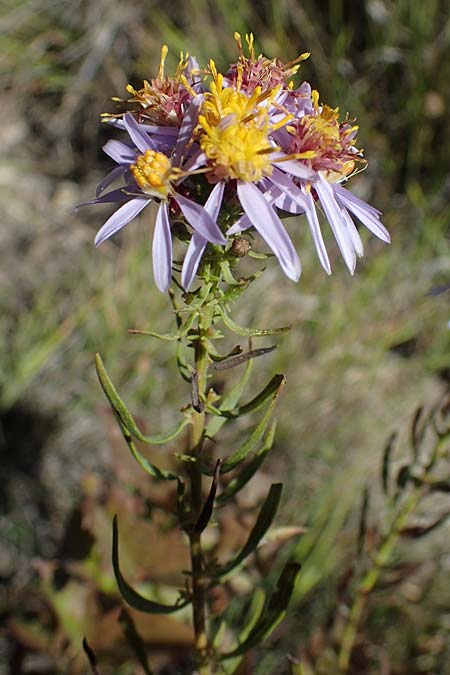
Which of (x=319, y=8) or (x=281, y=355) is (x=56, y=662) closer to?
(x=281, y=355)

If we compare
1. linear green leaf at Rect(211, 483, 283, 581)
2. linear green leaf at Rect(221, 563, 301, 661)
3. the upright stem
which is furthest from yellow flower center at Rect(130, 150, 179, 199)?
linear green leaf at Rect(221, 563, 301, 661)

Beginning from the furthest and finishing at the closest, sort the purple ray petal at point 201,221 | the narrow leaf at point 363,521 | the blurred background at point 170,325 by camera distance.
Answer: the blurred background at point 170,325 → the narrow leaf at point 363,521 → the purple ray petal at point 201,221

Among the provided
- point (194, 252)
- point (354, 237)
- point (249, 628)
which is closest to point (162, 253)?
point (194, 252)

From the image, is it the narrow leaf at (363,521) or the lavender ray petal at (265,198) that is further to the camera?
the narrow leaf at (363,521)

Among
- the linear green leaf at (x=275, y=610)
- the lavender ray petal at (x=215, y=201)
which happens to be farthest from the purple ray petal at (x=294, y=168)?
the linear green leaf at (x=275, y=610)

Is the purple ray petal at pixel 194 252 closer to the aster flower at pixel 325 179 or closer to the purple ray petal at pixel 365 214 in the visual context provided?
the aster flower at pixel 325 179

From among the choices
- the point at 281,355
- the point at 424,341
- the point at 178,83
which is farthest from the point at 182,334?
the point at 424,341

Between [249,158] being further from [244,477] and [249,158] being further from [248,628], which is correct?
[248,628]
